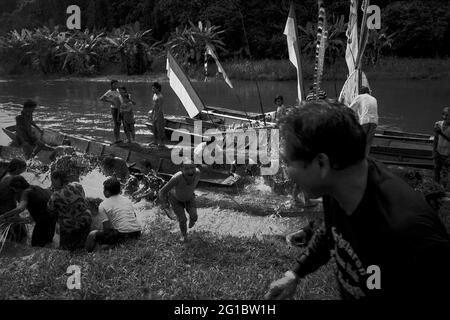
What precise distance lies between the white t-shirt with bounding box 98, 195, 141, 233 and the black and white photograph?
2 cm

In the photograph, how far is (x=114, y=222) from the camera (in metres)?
5.74

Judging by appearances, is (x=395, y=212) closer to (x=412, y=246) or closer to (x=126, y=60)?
(x=412, y=246)

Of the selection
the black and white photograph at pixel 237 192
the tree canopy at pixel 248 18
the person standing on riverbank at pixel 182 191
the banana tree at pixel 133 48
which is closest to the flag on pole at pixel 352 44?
the black and white photograph at pixel 237 192

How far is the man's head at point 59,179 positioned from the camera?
5.77 m

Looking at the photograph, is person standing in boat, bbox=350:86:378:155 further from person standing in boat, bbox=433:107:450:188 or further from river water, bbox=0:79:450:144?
river water, bbox=0:79:450:144

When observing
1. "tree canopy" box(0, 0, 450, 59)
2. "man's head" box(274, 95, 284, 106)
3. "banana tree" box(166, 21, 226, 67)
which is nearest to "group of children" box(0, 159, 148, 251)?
"man's head" box(274, 95, 284, 106)

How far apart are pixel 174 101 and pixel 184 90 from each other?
16.7 metres

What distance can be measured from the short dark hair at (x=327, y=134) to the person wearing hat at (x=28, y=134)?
1011cm

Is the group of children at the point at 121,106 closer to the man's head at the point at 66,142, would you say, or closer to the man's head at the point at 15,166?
the man's head at the point at 66,142

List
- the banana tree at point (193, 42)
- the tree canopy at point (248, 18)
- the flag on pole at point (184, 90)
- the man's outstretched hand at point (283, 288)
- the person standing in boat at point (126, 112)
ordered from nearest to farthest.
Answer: the man's outstretched hand at point (283, 288)
the flag on pole at point (184, 90)
the person standing in boat at point (126, 112)
the tree canopy at point (248, 18)
the banana tree at point (193, 42)

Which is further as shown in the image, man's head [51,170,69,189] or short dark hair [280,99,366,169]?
man's head [51,170,69,189]

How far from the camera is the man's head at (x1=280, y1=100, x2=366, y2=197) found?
149cm
